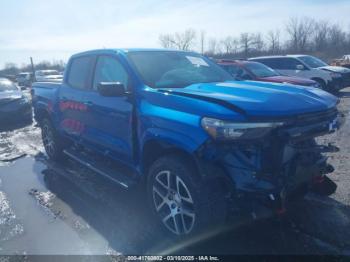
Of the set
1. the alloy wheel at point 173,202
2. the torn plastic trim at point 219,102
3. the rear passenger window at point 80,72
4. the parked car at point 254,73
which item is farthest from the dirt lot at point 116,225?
the parked car at point 254,73

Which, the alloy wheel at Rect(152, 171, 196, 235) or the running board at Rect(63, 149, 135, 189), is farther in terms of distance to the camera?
the running board at Rect(63, 149, 135, 189)

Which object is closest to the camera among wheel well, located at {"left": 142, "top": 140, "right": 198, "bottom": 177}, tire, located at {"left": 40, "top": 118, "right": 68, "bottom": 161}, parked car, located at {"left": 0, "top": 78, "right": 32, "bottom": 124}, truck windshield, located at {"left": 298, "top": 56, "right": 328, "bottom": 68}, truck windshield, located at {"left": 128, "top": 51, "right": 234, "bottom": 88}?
wheel well, located at {"left": 142, "top": 140, "right": 198, "bottom": 177}

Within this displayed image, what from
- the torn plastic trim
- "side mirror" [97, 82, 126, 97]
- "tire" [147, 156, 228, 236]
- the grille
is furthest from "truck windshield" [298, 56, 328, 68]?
"tire" [147, 156, 228, 236]

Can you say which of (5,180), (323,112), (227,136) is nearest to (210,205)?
(227,136)

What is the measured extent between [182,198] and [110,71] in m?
2.10

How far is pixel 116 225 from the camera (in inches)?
153

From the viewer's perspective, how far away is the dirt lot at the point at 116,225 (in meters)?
3.29

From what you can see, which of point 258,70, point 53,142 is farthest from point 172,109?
point 258,70

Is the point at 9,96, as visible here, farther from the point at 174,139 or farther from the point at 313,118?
the point at 313,118

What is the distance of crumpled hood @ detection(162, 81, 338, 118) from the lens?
2867 mm

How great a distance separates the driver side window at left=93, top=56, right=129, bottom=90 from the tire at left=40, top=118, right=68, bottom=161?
201 cm

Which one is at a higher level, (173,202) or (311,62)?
(311,62)

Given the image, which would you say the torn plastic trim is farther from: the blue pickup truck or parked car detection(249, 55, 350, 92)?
parked car detection(249, 55, 350, 92)

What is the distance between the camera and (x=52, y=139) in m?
6.39
